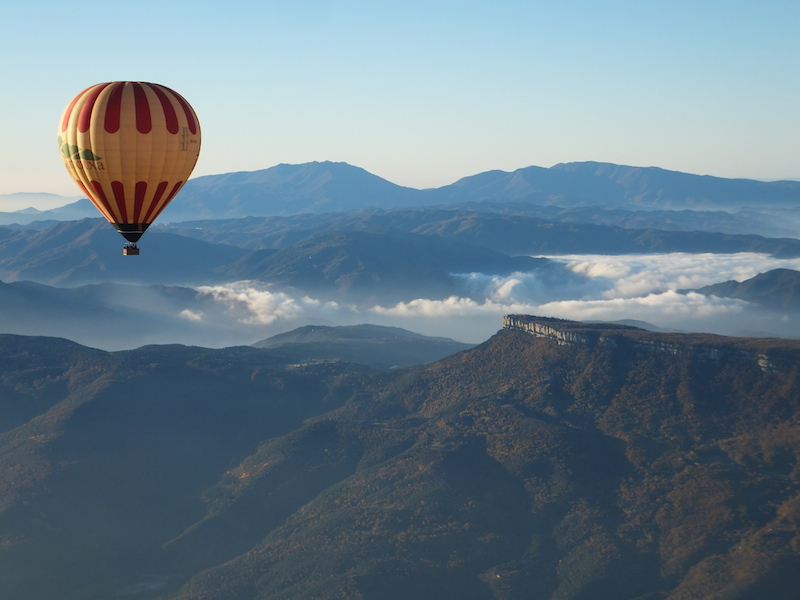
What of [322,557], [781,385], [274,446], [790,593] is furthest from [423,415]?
[790,593]

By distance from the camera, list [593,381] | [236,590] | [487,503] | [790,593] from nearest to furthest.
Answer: [790,593] → [236,590] → [487,503] → [593,381]

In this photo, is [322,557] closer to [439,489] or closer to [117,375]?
[439,489]

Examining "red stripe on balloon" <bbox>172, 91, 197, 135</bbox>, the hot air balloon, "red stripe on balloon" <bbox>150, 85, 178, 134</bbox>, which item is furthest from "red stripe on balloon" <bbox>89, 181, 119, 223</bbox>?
"red stripe on balloon" <bbox>172, 91, 197, 135</bbox>

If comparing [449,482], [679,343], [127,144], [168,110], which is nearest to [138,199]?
[127,144]

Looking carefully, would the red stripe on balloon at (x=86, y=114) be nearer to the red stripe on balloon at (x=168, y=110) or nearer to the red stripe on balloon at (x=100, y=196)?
the red stripe on balloon at (x=100, y=196)

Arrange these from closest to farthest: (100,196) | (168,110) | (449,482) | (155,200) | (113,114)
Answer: (113,114) → (168,110) → (100,196) → (155,200) → (449,482)

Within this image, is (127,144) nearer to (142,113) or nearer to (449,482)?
(142,113)

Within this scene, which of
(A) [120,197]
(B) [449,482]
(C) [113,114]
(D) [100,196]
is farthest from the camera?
(B) [449,482]
